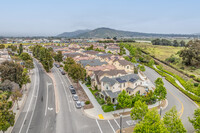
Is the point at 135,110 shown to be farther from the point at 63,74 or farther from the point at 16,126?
the point at 63,74

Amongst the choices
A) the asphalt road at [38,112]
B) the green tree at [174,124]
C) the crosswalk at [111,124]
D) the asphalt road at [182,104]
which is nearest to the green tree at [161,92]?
the asphalt road at [182,104]

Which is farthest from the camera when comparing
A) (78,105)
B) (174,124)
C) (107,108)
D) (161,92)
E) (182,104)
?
(182,104)

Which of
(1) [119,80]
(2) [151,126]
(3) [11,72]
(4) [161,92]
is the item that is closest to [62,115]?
(1) [119,80]

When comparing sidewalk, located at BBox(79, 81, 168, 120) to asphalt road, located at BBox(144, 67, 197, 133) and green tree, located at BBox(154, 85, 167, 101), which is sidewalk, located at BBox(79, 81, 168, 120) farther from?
asphalt road, located at BBox(144, 67, 197, 133)

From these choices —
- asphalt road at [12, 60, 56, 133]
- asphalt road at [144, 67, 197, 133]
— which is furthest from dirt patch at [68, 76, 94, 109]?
asphalt road at [144, 67, 197, 133]

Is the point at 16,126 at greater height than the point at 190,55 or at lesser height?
lesser

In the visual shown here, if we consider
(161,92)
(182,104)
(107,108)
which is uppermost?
(161,92)

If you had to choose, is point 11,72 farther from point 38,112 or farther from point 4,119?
point 4,119

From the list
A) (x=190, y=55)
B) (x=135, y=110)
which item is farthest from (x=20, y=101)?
(x=190, y=55)
